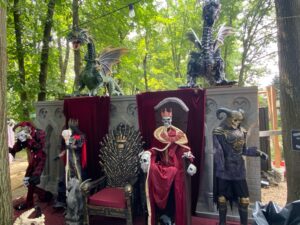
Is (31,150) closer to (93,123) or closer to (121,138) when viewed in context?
(93,123)

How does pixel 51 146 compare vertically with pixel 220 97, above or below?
below

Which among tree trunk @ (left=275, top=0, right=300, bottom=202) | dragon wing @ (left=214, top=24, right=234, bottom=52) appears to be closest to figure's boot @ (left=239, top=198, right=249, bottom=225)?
tree trunk @ (left=275, top=0, right=300, bottom=202)

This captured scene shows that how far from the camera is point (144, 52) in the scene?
31.9ft

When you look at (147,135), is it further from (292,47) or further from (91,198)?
(292,47)

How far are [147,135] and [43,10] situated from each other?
545 cm

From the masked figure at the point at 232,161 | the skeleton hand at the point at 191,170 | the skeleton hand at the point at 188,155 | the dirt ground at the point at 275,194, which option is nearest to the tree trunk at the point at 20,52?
the skeleton hand at the point at 188,155

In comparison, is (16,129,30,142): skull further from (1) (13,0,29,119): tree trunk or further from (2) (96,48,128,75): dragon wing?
(1) (13,0,29,119): tree trunk

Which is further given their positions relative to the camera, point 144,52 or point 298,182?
point 144,52

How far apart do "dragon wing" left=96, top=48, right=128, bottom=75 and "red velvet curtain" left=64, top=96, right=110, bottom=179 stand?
76cm

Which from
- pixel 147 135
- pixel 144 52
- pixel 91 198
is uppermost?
pixel 144 52

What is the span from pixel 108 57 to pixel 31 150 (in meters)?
2.09

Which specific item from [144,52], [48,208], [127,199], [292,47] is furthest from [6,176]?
[144,52]

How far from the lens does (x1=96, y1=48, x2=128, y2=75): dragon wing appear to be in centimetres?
443

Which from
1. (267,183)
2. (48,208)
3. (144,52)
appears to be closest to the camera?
(48,208)
